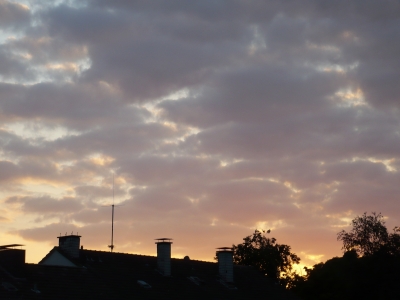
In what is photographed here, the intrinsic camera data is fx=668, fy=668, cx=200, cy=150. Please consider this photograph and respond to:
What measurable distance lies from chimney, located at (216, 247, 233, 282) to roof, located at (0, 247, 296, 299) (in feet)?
1.84

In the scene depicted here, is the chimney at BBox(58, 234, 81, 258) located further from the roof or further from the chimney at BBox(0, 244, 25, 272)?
the chimney at BBox(0, 244, 25, 272)

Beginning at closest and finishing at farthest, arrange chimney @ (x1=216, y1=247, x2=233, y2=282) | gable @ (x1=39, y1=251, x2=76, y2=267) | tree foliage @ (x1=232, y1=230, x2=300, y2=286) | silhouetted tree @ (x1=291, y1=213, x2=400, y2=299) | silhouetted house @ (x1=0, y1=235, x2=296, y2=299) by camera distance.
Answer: silhouetted house @ (x1=0, y1=235, x2=296, y2=299), gable @ (x1=39, y1=251, x2=76, y2=267), chimney @ (x1=216, y1=247, x2=233, y2=282), silhouetted tree @ (x1=291, y1=213, x2=400, y2=299), tree foliage @ (x1=232, y1=230, x2=300, y2=286)

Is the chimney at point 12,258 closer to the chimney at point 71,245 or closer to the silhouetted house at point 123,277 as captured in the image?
the silhouetted house at point 123,277

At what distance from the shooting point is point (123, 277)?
141ft

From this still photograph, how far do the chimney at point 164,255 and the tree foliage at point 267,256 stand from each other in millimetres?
40863

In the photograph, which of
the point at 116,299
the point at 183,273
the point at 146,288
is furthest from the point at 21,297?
the point at 183,273

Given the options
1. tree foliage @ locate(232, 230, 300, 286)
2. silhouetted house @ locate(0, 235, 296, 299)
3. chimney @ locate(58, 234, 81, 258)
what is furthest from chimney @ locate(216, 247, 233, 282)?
tree foliage @ locate(232, 230, 300, 286)

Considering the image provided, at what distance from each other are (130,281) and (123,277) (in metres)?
0.53

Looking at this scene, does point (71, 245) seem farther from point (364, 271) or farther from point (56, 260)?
point (364, 271)

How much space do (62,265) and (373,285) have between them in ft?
110

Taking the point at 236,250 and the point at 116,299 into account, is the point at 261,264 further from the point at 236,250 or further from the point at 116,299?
the point at 116,299

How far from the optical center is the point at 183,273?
4862cm

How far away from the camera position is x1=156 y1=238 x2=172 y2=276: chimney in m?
47.2

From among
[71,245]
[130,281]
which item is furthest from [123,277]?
[71,245]
